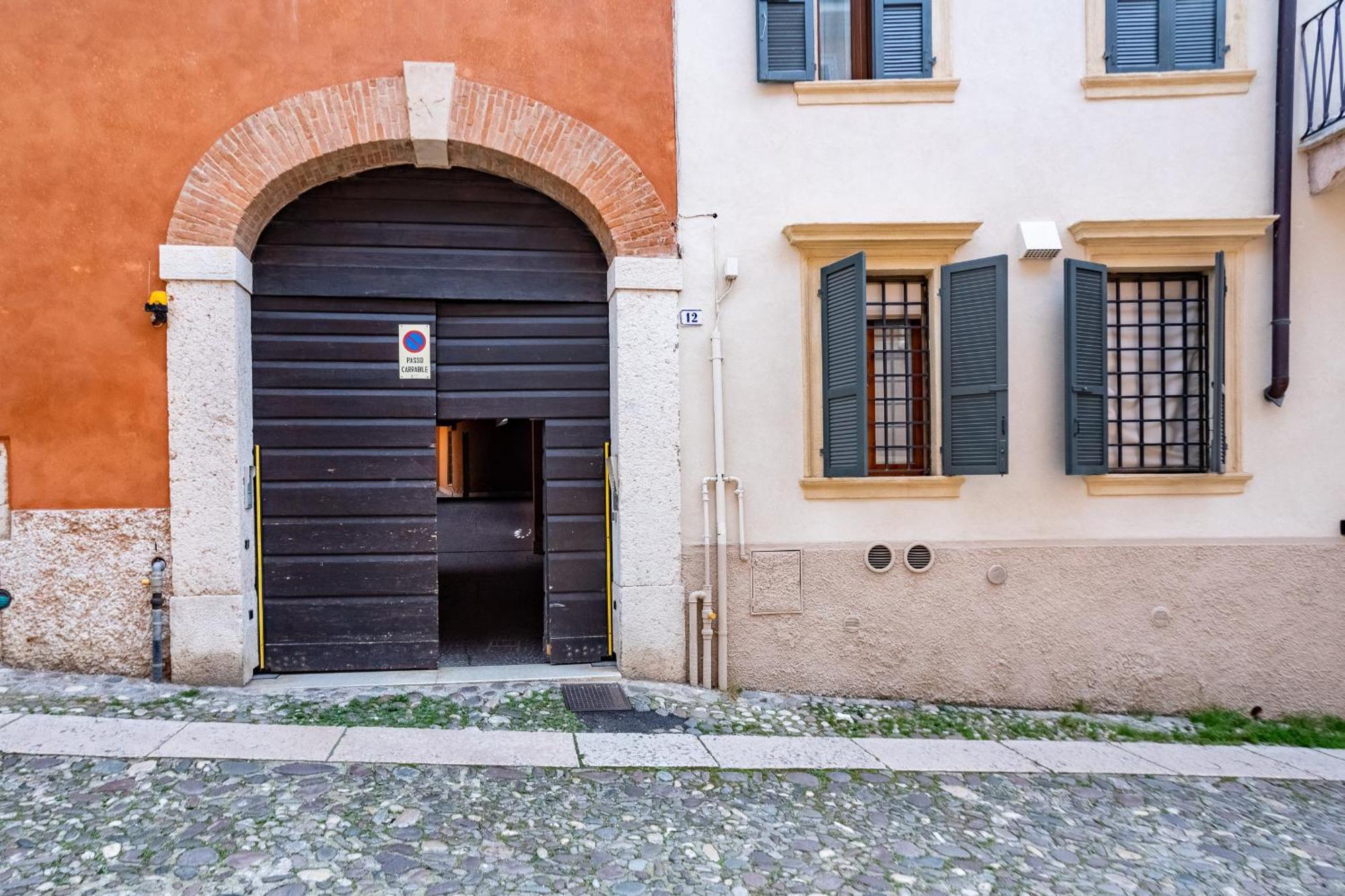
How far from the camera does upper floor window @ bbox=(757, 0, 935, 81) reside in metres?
6.36

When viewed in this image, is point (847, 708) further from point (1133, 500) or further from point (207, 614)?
point (207, 614)

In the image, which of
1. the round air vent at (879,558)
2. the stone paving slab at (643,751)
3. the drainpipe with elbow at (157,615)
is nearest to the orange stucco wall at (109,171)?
the drainpipe with elbow at (157,615)

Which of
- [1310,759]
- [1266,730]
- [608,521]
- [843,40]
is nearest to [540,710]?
[608,521]

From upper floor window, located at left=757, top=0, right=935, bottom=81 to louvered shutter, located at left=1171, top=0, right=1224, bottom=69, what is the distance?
201 cm

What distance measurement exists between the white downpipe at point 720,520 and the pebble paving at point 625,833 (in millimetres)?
1533

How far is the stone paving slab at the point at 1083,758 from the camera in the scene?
5207mm

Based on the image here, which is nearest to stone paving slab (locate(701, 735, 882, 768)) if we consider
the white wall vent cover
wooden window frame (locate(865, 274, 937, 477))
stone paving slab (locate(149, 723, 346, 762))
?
wooden window frame (locate(865, 274, 937, 477))

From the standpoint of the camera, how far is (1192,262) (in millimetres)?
6562

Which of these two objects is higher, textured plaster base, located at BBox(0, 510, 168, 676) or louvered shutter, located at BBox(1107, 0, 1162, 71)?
louvered shutter, located at BBox(1107, 0, 1162, 71)

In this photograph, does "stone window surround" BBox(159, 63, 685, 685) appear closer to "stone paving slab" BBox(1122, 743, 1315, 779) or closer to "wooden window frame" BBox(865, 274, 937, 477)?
"wooden window frame" BBox(865, 274, 937, 477)

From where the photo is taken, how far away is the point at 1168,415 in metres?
6.73

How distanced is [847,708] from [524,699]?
242cm

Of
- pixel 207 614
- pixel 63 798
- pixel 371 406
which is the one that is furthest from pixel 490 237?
pixel 63 798

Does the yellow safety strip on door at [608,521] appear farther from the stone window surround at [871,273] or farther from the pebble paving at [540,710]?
the stone window surround at [871,273]
